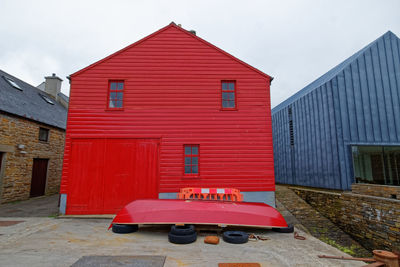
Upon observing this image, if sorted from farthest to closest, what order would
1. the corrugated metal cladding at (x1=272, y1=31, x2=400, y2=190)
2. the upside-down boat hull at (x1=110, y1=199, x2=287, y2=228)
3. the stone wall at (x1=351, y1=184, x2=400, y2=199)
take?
the corrugated metal cladding at (x1=272, y1=31, x2=400, y2=190)
the stone wall at (x1=351, y1=184, x2=400, y2=199)
the upside-down boat hull at (x1=110, y1=199, x2=287, y2=228)

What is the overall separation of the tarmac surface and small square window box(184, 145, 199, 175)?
108 inches

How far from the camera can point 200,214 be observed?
6406mm

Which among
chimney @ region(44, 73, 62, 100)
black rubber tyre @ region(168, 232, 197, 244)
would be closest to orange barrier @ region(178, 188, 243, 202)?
black rubber tyre @ region(168, 232, 197, 244)

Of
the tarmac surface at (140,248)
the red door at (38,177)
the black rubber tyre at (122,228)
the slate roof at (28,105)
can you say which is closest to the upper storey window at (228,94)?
the tarmac surface at (140,248)

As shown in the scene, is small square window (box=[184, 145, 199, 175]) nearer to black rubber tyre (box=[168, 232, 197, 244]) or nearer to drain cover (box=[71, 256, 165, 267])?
black rubber tyre (box=[168, 232, 197, 244])

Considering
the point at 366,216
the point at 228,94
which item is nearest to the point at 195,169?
the point at 228,94

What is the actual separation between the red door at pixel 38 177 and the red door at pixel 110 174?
6.98 meters

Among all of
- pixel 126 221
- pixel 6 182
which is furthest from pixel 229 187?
pixel 6 182

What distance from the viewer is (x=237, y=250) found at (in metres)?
5.30

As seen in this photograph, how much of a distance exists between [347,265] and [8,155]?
1498cm

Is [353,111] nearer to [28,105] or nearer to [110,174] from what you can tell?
[110,174]

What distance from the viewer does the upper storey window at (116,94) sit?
9.89 m

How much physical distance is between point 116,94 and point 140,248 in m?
6.77

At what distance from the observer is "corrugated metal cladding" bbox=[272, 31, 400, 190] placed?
12.0m
